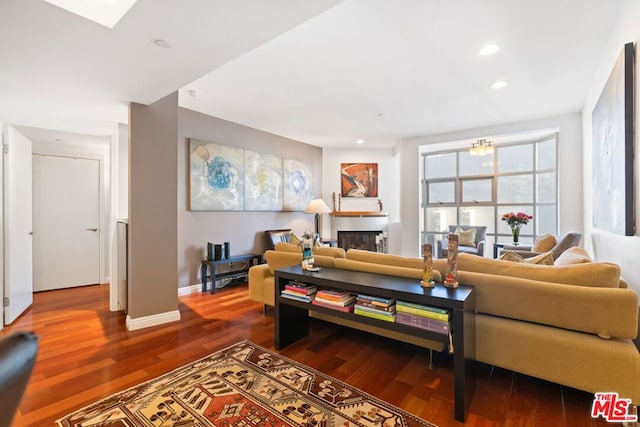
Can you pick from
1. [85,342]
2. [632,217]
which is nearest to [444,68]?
[632,217]

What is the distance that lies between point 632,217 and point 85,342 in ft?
14.3

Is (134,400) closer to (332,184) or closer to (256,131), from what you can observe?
(256,131)

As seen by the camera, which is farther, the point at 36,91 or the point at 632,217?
the point at 36,91

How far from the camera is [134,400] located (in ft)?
5.82

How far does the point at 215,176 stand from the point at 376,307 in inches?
135

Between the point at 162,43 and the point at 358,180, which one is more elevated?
the point at 162,43

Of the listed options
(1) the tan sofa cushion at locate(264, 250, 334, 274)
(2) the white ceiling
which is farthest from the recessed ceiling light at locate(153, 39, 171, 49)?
(1) the tan sofa cushion at locate(264, 250, 334, 274)

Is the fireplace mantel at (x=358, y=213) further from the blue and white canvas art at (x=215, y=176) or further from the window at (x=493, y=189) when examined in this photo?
the blue and white canvas art at (x=215, y=176)

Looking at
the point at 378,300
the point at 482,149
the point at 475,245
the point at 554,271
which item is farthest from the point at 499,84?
the point at 378,300

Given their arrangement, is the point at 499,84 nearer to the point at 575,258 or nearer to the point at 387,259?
the point at 575,258

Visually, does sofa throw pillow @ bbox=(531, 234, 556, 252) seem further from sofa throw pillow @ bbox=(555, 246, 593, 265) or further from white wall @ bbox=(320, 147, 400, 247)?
white wall @ bbox=(320, 147, 400, 247)

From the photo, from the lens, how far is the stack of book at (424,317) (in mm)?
1696

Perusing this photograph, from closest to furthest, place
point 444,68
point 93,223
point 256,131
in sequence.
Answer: point 444,68, point 93,223, point 256,131

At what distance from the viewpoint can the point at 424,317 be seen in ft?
5.82
